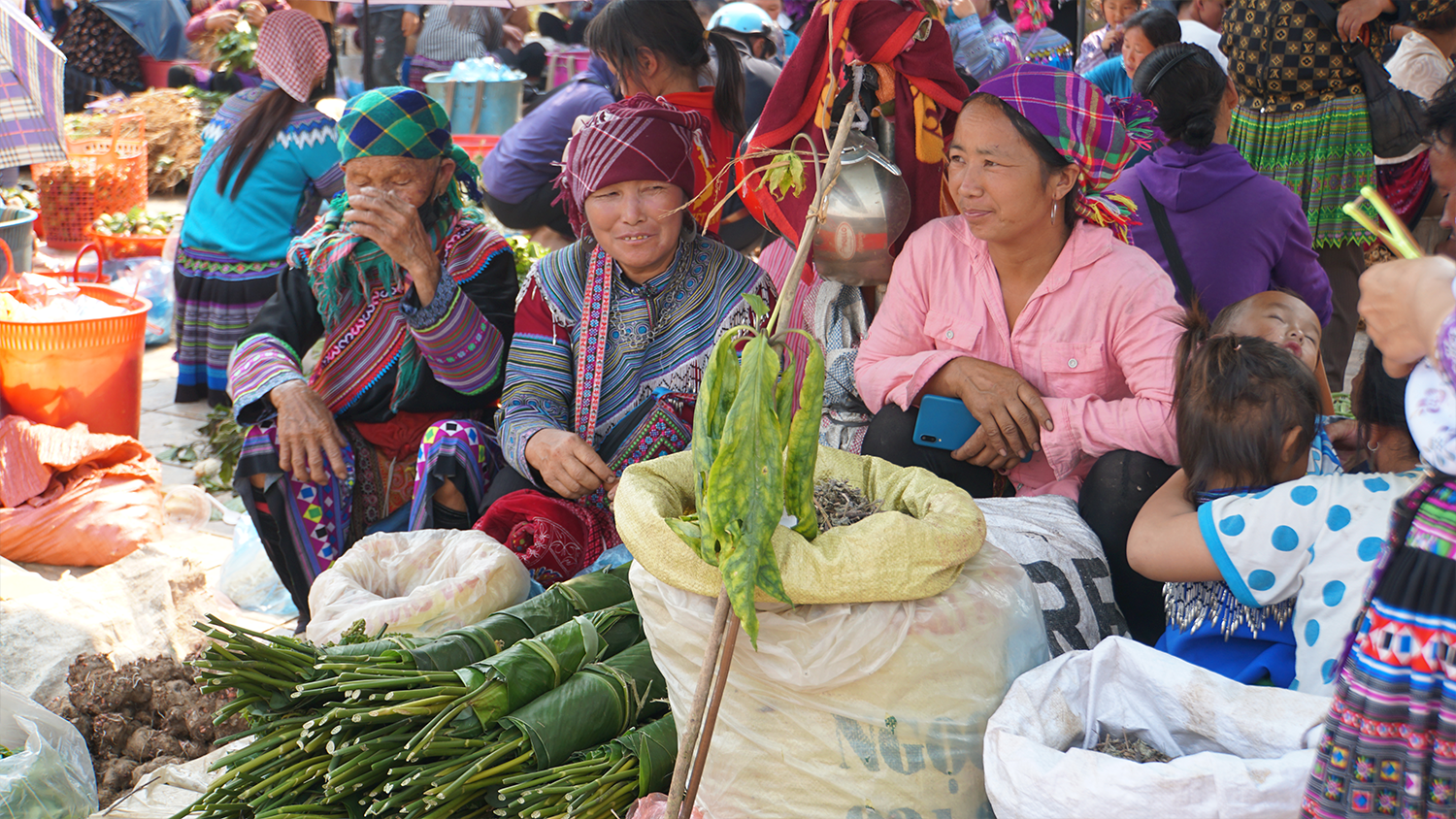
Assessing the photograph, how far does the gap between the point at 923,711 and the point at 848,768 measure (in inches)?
5.7

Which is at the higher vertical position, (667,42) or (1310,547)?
(667,42)

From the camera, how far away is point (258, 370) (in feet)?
9.66

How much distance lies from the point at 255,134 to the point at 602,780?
12.4 feet

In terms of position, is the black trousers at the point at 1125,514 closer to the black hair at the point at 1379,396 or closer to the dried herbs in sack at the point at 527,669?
the black hair at the point at 1379,396

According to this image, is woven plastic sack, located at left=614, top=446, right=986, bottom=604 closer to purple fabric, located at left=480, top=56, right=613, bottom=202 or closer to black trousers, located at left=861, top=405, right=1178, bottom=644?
black trousers, located at left=861, top=405, right=1178, bottom=644

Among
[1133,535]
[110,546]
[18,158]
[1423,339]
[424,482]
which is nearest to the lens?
[1423,339]

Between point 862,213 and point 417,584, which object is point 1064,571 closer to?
point 862,213

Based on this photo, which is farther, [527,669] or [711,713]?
[527,669]

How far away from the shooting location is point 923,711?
168 cm

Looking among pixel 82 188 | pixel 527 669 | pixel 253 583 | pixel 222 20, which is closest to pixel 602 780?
pixel 527 669

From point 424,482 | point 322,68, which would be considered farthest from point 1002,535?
point 322,68

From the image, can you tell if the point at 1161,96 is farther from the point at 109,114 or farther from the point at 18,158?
the point at 109,114

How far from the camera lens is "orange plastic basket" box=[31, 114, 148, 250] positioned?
22.9 feet

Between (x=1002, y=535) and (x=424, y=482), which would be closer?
(x=1002, y=535)
